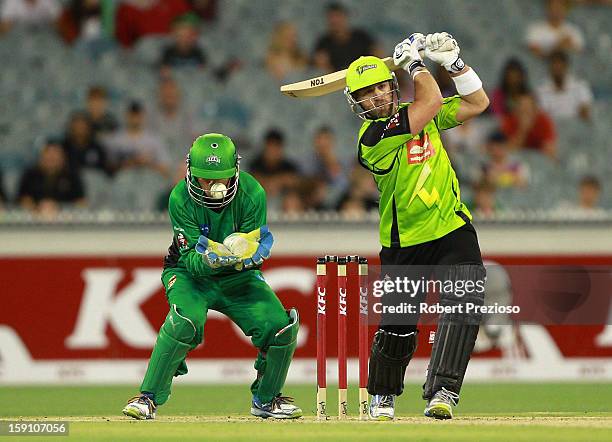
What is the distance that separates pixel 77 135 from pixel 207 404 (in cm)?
452

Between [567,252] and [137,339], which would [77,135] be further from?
[567,252]

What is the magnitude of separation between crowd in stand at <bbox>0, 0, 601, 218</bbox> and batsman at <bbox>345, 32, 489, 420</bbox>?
481cm

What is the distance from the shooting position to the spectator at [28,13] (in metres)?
15.3

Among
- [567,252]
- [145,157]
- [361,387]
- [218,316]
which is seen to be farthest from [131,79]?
[361,387]

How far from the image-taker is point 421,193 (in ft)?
25.5

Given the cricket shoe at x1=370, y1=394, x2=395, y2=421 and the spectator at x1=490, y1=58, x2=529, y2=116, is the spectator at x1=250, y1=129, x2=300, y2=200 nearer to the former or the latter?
the spectator at x1=490, y1=58, x2=529, y2=116

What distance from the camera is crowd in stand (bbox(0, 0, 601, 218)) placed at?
13.3 metres

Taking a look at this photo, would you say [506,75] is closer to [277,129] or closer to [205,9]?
[277,129]

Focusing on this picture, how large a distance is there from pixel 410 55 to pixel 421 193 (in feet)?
2.56

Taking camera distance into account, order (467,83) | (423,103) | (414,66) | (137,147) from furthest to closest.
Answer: (137,147), (467,83), (414,66), (423,103)

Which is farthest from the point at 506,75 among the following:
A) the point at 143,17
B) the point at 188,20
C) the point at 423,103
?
the point at 423,103

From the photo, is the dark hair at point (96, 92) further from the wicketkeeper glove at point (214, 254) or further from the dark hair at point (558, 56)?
the wicketkeeper glove at point (214, 254)

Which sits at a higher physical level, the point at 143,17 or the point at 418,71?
the point at 143,17

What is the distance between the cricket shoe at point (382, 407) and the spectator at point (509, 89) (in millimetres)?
7293
